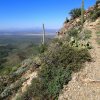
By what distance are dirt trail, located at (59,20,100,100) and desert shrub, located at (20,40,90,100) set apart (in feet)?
0.91

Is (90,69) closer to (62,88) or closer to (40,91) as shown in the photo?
(62,88)

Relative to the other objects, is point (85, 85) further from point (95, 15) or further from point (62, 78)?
point (95, 15)

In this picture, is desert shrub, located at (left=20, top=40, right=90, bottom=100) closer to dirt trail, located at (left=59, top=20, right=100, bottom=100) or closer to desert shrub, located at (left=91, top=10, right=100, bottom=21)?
dirt trail, located at (left=59, top=20, right=100, bottom=100)

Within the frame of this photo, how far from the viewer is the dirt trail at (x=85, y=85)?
28.8 feet

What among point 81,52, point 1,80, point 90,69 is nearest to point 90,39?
point 81,52

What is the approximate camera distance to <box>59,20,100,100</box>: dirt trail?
8791 mm

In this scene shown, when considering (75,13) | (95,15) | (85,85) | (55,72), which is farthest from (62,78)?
(75,13)

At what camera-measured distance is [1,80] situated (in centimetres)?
1348

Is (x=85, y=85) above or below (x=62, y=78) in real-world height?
below

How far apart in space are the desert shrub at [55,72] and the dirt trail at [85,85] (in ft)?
0.91

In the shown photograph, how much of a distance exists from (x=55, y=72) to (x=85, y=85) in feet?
5.34

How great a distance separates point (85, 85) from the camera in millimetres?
9398

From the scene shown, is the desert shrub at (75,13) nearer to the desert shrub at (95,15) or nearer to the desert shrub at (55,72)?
the desert shrub at (95,15)

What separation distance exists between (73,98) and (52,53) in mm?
3627
